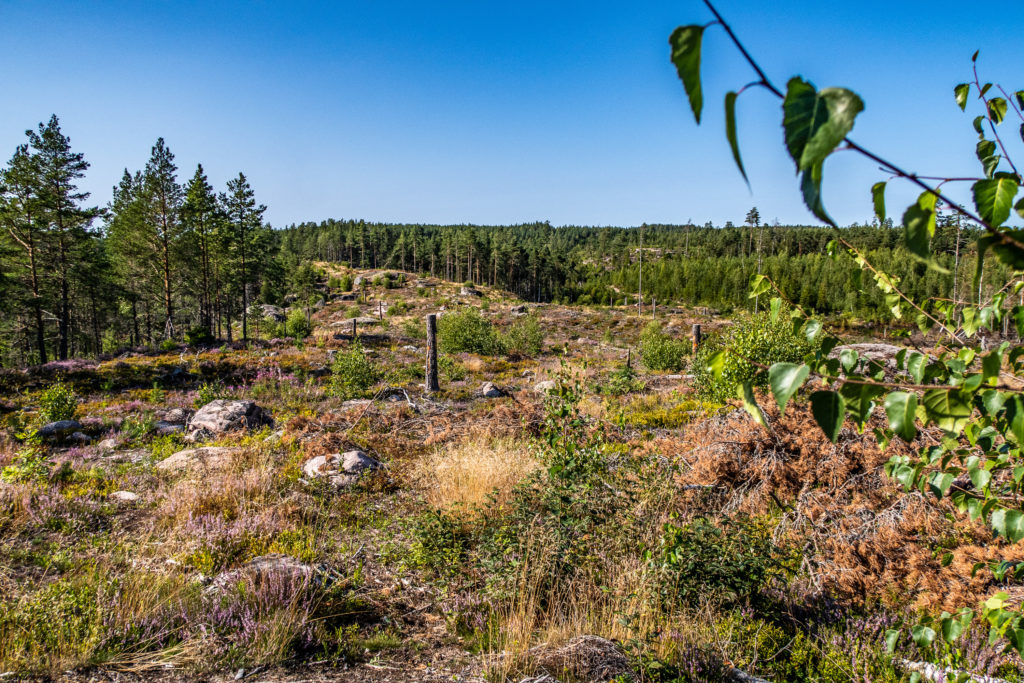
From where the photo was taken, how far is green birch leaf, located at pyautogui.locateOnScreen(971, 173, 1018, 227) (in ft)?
3.22

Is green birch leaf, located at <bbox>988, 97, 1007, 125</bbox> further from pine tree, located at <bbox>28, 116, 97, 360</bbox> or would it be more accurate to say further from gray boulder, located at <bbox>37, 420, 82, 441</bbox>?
pine tree, located at <bbox>28, 116, 97, 360</bbox>

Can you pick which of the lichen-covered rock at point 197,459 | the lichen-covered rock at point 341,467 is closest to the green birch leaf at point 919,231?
the lichen-covered rock at point 341,467

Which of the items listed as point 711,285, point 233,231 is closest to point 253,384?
point 233,231

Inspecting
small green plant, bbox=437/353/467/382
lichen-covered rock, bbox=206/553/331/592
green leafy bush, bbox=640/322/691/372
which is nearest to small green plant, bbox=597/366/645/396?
green leafy bush, bbox=640/322/691/372

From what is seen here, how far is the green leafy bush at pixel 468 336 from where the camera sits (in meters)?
20.8

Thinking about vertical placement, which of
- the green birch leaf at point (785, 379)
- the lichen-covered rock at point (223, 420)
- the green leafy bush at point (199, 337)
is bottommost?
the green leafy bush at point (199, 337)

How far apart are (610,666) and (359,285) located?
76.8 m

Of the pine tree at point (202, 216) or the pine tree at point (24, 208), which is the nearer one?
the pine tree at point (24, 208)

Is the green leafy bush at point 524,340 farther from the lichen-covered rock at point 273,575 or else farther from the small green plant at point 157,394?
the lichen-covered rock at point 273,575

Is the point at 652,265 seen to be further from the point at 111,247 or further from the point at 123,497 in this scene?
the point at 123,497

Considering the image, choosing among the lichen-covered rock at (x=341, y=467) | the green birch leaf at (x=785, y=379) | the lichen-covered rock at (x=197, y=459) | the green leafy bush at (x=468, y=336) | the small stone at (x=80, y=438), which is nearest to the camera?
the green birch leaf at (x=785, y=379)

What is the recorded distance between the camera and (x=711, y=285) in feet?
249

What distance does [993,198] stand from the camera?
1.00m

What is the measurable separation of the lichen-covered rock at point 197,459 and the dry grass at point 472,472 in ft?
8.98
